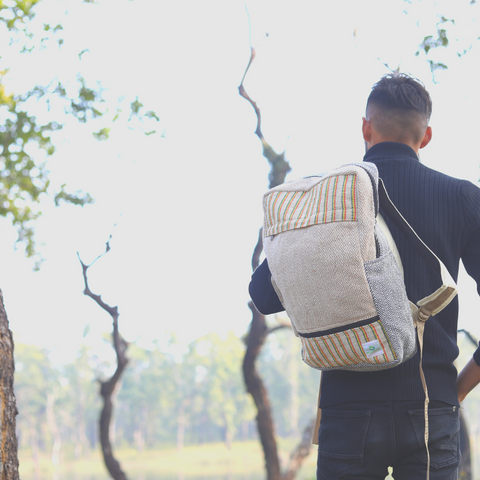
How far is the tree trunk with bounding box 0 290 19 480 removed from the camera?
2.47 metres

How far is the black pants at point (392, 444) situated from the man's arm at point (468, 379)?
0.19 m

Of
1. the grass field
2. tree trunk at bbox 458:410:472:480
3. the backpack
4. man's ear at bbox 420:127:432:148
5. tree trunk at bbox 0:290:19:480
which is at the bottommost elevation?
the grass field

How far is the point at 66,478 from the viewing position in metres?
66.1

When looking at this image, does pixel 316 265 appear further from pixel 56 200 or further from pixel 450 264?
pixel 56 200

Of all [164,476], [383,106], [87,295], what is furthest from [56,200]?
[164,476]

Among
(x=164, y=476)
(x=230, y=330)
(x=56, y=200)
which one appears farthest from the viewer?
(x=230, y=330)

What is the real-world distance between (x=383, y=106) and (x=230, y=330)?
80.1m

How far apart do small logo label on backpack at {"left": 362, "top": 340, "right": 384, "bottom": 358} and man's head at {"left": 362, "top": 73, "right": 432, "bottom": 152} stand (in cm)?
67

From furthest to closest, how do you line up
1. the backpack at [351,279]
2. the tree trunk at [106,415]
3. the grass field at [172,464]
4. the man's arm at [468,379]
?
the grass field at [172,464] → the tree trunk at [106,415] → the man's arm at [468,379] → the backpack at [351,279]

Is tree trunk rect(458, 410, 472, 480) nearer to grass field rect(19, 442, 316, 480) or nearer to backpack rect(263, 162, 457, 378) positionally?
backpack rect(263, 162, 457, 378)

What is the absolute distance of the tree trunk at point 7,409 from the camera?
8.12ft

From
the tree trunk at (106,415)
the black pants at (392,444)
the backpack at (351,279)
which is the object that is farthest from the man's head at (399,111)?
the tree trunk at (106,415)

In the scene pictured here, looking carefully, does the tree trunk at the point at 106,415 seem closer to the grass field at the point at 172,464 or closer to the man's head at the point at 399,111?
the man's head at the point at 399,111

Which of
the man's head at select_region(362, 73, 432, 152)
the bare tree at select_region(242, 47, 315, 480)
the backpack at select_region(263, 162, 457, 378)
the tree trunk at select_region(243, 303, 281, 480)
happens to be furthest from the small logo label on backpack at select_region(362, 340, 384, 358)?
the tree trunk at select_region(243, 303, 281, 480)
